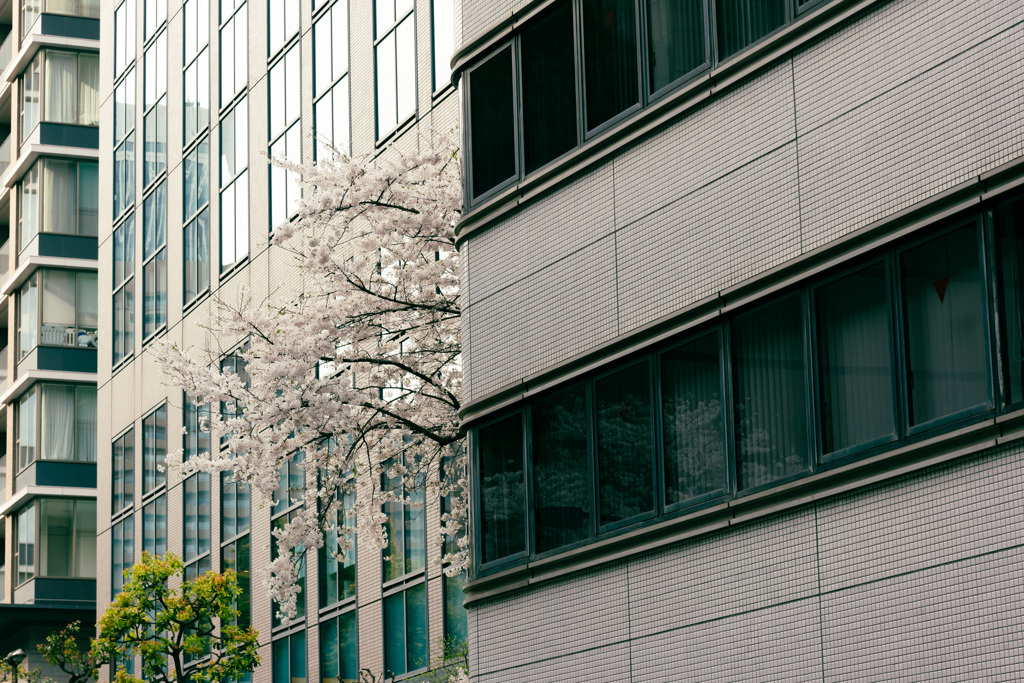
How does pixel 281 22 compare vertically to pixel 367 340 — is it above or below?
above

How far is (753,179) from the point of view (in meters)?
13.6

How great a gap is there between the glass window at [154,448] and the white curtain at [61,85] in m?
15.0

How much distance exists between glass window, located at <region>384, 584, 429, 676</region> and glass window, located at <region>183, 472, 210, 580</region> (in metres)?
10.9

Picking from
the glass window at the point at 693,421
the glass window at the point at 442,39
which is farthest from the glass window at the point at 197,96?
the glass window at the point at 693,421

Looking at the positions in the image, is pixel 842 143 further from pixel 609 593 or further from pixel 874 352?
pixel 609 593

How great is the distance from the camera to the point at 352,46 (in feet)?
100

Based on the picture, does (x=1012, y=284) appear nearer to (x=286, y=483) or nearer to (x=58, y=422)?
(x=286, y=483)

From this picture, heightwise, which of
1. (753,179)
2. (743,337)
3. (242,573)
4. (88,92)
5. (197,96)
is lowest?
(743,337)

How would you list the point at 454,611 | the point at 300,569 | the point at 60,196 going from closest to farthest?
the point at 454,611, the point at 300,569, the point at 60,196

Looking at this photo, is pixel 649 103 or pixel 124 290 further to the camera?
pixel 124 290

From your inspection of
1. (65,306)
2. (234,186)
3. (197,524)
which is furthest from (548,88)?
(65,306)

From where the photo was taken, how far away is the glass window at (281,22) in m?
34.2

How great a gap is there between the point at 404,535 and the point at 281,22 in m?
13.2

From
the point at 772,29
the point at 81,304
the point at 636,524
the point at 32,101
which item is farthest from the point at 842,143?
the point at 32,101
